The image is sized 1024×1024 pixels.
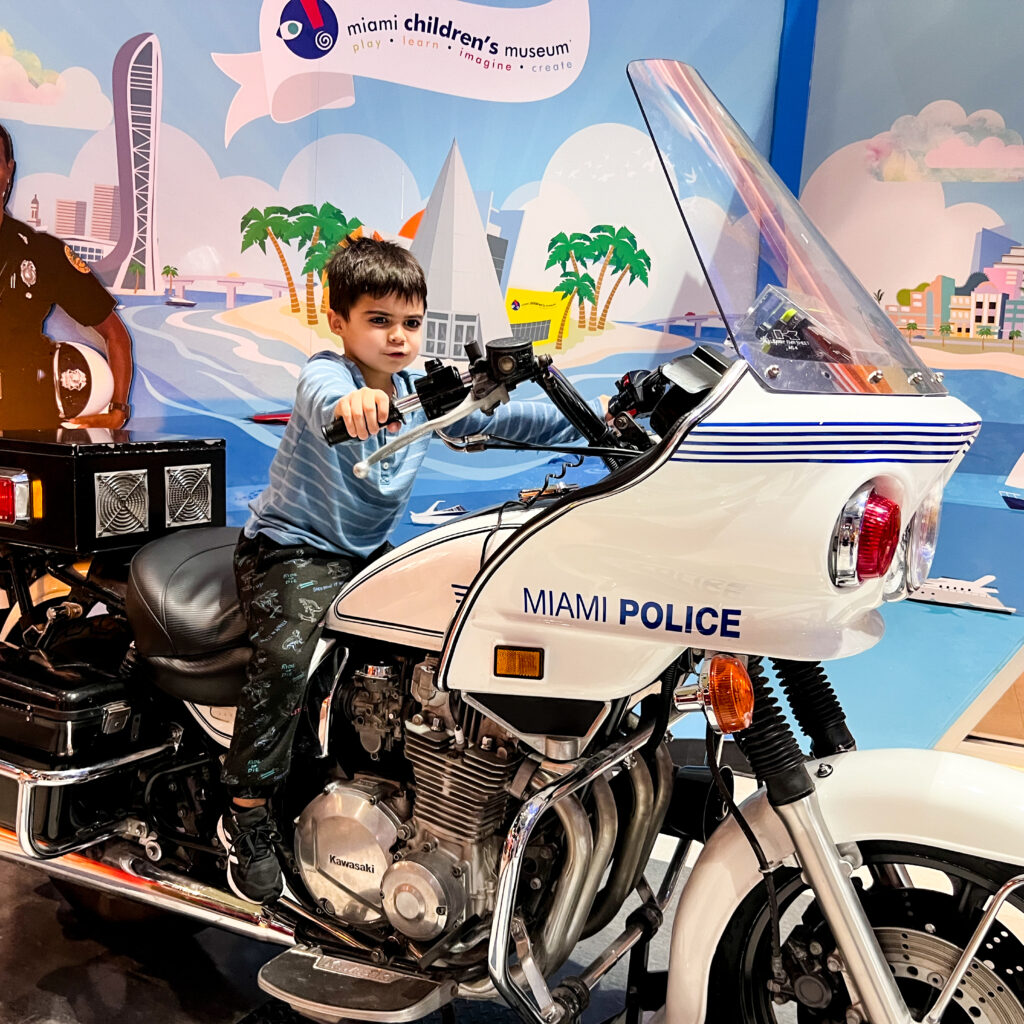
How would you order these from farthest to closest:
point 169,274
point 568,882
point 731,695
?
point 169,274, point 568,882, point 731,695

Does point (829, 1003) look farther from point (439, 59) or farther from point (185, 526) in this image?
point (439, 59)

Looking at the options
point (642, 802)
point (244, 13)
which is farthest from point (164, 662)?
point (244, 13)

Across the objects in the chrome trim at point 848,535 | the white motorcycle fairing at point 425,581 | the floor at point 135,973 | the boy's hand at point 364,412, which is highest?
the boy's hand at point 364,412

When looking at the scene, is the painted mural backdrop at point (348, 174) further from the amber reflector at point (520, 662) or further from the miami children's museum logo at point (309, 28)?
A: the amber reflector at point (520, 662)

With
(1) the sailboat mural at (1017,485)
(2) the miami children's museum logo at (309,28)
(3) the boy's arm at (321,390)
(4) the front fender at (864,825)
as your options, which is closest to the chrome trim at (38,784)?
(3) the boy's arm at (321,390)

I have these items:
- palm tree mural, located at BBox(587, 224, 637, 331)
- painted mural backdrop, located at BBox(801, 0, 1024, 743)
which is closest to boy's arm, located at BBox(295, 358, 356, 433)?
palm tree mural, located at BBox(587, 224, 637, 331)

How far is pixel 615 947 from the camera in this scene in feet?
6.47

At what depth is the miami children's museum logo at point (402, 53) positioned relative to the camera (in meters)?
4.65

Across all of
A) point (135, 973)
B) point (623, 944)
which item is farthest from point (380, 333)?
point (135, 973)

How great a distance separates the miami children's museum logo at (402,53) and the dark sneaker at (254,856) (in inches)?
141

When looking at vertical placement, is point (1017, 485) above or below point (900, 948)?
above

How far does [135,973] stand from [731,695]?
1818 millimetres

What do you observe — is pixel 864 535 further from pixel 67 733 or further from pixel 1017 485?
pixel 1017 485

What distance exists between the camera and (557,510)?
167cm
